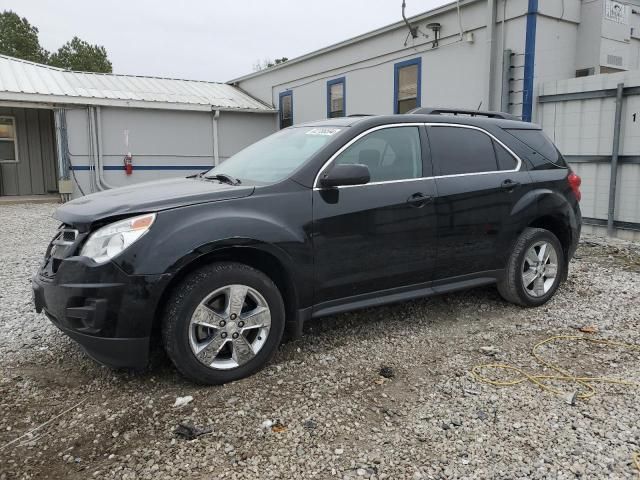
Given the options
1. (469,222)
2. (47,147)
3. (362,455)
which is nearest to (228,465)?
(362,455)

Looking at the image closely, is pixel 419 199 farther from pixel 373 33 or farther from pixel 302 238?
pixel 373 33

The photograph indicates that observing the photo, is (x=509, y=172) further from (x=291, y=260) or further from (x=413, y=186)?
(x=291, y=260)

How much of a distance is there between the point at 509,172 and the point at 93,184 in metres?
13.5

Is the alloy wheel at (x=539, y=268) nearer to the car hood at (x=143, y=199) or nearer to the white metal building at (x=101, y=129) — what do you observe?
the car hood at (x=143, y=199)

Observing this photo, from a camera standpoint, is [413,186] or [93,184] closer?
[413,186]

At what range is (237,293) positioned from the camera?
3219 millimetres

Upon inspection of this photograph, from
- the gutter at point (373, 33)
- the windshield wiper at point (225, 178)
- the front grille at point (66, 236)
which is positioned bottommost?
the front grille at point (66, 236)

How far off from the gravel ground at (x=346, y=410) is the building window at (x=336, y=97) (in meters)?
11.1

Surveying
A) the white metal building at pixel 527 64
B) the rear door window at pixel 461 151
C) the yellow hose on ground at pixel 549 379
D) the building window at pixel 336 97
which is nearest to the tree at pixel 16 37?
the building window at pixel 336 97

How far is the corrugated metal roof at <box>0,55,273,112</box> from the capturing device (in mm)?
Answer: 14273

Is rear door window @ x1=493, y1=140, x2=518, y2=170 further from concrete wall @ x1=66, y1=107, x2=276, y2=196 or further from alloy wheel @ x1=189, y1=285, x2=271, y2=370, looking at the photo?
concrete wall @ x1=66, y1=107, x2=276, y2=196

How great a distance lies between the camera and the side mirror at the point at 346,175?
138 inches

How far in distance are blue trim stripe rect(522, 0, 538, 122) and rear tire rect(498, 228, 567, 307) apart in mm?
5273

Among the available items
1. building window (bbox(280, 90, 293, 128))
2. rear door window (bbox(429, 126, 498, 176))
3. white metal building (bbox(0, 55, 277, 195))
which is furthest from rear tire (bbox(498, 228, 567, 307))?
building window (bbox(280, 90, 293, 128))
